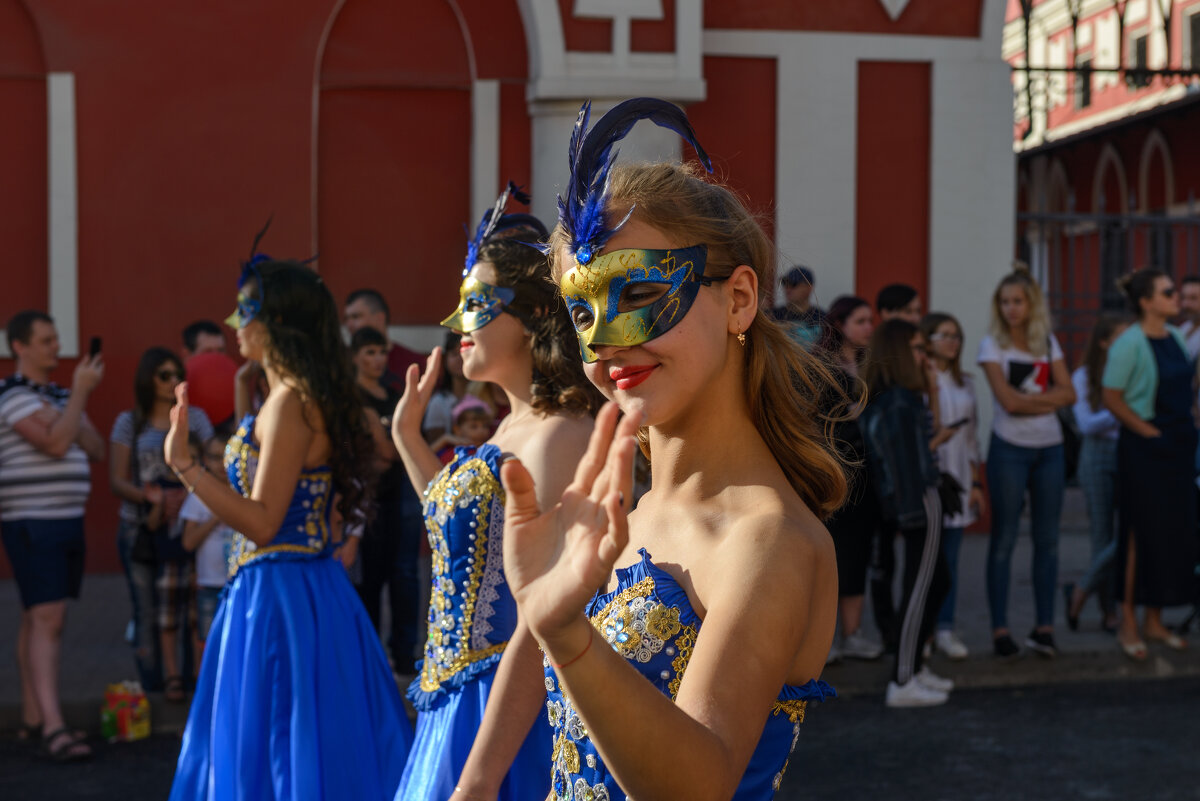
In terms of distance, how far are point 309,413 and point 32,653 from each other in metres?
2.52

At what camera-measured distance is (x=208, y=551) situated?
654cm

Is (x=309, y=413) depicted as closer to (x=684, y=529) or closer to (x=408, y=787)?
(x=408, y=787)

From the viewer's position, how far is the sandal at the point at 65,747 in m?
5.85

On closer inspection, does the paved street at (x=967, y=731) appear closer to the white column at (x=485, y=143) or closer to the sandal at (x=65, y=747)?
the sandal at (x=65, y=747)

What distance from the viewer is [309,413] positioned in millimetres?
4230

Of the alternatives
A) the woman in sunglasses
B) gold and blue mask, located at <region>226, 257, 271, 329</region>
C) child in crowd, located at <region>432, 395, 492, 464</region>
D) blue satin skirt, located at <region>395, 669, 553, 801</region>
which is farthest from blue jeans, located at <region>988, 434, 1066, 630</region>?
blue satin skirt, located at <region>395, 669, 553, 801</region>

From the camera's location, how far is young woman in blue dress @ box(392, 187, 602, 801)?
3123mm

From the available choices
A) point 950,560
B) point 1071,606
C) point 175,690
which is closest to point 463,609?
point 175,690

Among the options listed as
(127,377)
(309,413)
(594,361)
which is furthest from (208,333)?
(594,361)

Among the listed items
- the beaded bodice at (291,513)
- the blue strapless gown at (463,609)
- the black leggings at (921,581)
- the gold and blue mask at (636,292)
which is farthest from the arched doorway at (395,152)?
the gold and blue mask at (636,292)

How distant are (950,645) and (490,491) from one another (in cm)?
459

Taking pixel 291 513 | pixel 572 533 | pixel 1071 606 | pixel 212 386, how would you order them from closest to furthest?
pixel 572 533 < pixel 291 513 < pixel 212 386 < pixel 1071 606

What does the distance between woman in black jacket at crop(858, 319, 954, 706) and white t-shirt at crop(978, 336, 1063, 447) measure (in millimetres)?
955

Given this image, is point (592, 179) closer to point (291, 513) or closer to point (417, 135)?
point (291, 513)
